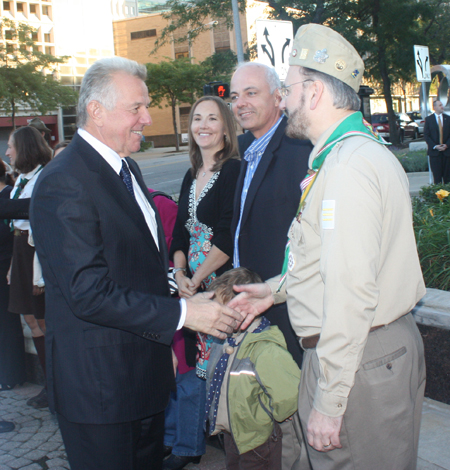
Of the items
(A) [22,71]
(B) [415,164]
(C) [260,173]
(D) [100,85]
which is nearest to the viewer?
(D) [100,85]

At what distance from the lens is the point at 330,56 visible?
2086 millimetres

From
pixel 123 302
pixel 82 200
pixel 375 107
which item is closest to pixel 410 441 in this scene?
pixel 123 302

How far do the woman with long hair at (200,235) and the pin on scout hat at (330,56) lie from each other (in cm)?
164

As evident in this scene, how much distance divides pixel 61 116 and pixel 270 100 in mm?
48815

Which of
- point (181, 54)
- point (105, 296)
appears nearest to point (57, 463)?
point (105, 296)

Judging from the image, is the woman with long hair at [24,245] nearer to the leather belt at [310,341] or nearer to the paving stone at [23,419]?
the paving stone at [23,419]

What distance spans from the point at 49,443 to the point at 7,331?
4.81ft

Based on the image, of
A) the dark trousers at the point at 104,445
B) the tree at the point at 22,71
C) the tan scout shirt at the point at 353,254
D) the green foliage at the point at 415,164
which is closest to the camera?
the tan scout shirt at the point at 353,254

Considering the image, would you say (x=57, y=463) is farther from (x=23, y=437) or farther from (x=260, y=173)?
(x=260, y=173)

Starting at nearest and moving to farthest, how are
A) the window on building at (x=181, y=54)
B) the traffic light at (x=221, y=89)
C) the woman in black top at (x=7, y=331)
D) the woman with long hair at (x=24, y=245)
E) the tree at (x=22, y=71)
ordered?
the woman with long hair at (x=24, y=245), the woman in black top at (x=7, y=331), the traffic light at (x=221, y=89), the tree at (x=22, y=71), the window on building at (x=181, y=54)

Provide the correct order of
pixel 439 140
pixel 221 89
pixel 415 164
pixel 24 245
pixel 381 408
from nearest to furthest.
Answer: pixel 381 408
pixel 24 245
pixel 439 140
pixel 221 89
pixel 415 164

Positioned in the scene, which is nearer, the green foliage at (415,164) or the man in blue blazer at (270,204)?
the man in blue blazer at (270,204)

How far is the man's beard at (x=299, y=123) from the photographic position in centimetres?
216

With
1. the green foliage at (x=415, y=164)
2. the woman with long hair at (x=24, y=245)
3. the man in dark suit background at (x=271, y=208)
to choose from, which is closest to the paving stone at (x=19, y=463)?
the woman with long hair at (x=24, y=245)
